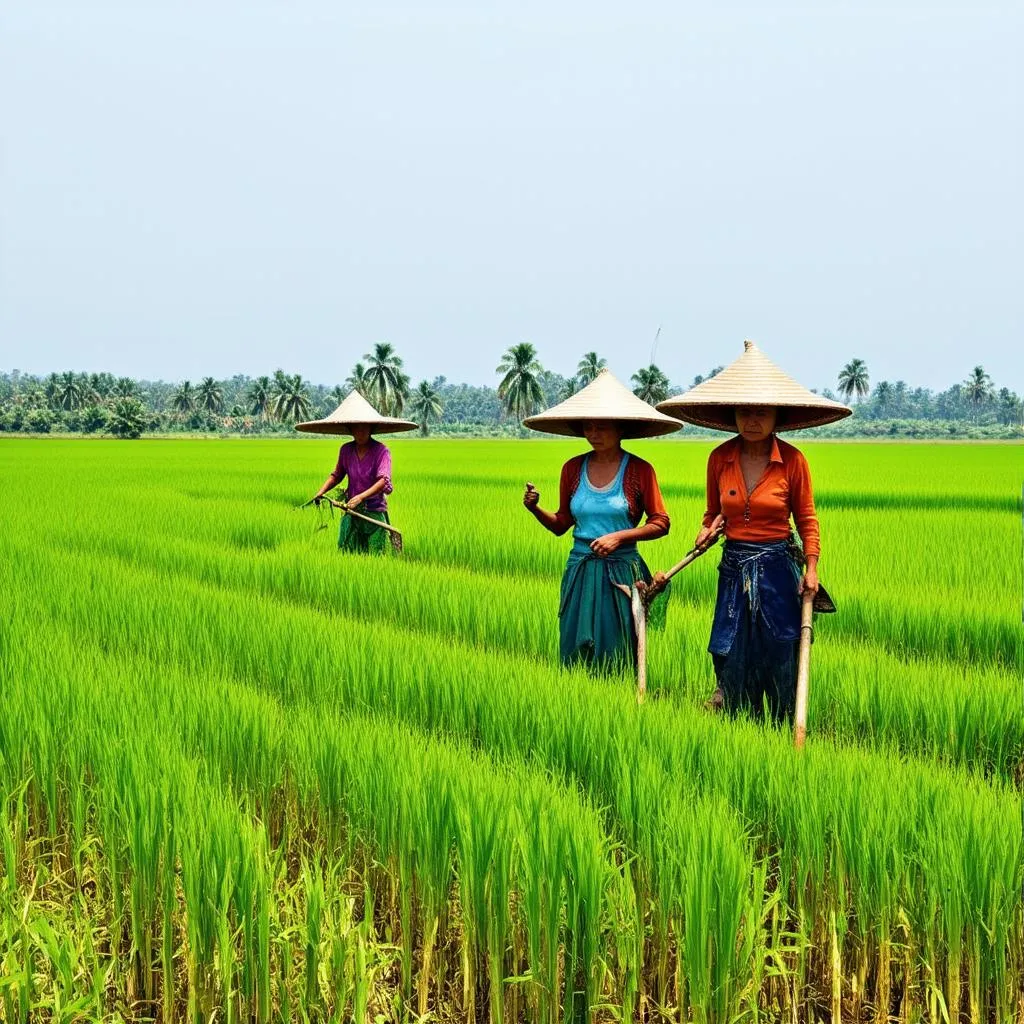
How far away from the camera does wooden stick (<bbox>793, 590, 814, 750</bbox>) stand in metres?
3.10

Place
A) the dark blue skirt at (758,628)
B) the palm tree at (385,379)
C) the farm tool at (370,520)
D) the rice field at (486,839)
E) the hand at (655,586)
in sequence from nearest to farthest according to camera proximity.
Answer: the rice field at (486,839), the dark blue skirt at (758,628), the hand at (655,586), the farm tool at (370,520), the palm tree at (385,379)

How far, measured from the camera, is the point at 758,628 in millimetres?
3686

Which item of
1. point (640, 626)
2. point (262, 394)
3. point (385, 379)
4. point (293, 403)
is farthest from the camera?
point (262, 394)

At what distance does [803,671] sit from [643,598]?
2.62 feet

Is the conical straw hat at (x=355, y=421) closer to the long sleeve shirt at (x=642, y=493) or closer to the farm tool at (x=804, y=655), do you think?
the long sleeve shirt at (x=642, y=493)

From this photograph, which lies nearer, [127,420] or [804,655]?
[804,655]

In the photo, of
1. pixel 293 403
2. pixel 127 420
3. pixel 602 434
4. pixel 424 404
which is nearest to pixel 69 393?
pixel 293 403

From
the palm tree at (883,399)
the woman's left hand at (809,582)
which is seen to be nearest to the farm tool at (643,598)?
the woman's left hand at (809,582)

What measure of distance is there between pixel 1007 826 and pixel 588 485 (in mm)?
2101

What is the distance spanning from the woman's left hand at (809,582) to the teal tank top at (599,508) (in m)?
0.76

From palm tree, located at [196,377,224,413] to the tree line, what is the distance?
10 cm

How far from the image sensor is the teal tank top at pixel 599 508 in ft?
13.0

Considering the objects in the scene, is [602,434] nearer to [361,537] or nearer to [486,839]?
[486,839]

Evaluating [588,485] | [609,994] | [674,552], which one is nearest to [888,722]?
[588,485]
